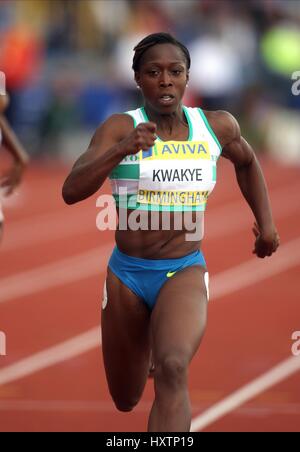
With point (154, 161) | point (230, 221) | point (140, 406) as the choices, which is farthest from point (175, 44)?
point (230, 221)

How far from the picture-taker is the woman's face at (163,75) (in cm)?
504

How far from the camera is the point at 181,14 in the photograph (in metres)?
29.0

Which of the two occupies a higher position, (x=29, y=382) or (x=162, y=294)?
(x=29, y=382)

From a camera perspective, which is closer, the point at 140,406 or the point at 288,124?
the point at 140,406

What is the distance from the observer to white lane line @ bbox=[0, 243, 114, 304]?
37.4 feet

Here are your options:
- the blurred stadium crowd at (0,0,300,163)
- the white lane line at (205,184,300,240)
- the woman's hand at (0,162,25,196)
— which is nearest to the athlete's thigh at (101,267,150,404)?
the woman's hand at (0,162,25,196)

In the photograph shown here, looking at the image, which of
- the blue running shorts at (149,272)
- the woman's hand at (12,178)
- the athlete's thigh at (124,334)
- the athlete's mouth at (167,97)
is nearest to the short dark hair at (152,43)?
the athlete's mouth at (167,97)

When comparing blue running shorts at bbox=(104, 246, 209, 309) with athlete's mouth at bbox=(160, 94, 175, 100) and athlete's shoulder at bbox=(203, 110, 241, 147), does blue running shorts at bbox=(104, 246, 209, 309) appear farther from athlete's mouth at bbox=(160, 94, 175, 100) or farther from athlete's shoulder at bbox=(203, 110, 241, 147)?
athlete's mouth at bbox=(160, 94, 175, 100)

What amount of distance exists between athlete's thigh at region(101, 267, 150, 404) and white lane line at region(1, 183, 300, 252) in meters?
8.98

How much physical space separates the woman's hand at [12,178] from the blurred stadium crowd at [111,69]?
53.1 ft

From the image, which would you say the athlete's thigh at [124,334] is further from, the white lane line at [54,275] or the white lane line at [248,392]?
the white lane line at [54,275]

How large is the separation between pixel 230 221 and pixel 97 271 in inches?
200

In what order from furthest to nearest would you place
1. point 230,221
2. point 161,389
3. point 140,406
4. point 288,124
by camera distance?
point 288,124, point 230,221, point 140,406, point 161,389

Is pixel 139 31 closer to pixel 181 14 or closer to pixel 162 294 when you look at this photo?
pixel 181 14
